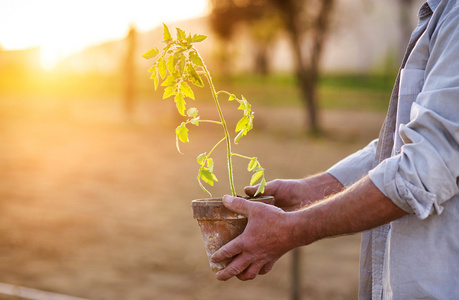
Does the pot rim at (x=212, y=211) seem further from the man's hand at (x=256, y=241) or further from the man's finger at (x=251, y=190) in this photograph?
the man's finger at (x=251, y=190)

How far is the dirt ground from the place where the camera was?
21.0ft

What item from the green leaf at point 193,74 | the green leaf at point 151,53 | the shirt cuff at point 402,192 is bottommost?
the shirt cuff at point 402,192

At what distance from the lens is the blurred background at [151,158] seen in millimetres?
6570

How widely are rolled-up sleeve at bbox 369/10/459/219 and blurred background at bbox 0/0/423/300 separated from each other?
160 cm

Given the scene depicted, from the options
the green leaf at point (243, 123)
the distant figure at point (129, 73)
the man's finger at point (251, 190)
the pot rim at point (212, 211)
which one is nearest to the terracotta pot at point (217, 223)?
the pot rim at point (212, 211)

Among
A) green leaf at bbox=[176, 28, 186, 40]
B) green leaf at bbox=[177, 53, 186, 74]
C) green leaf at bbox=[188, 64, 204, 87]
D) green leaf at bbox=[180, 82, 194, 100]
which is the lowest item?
green leaf at bbox=[180, 82, 194, 100]

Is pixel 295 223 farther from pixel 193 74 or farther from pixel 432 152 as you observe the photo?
pixel 193 74

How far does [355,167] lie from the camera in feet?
7.41

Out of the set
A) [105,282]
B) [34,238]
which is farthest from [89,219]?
[105,282]

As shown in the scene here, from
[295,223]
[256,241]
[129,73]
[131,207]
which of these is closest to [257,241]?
[256,241]

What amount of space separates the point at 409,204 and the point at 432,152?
151 mm

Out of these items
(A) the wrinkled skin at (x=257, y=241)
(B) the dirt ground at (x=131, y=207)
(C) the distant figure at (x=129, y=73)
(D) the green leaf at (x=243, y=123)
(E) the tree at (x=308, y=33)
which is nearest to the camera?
(A) the wrinkled skin at (x=257, y=241)

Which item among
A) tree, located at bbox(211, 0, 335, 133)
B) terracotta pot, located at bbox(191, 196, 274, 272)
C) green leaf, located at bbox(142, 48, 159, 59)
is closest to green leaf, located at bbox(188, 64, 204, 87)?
green leaf, located at bbox(142, 48, 159, 59)

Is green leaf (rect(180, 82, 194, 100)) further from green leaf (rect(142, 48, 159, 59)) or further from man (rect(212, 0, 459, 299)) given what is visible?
man (rect(212, 0, 459, 299))
